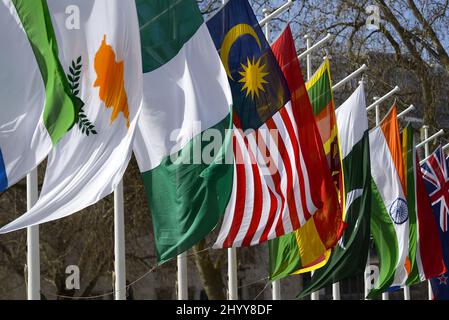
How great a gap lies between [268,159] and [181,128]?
8.95 ft

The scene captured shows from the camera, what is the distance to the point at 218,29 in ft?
46.0

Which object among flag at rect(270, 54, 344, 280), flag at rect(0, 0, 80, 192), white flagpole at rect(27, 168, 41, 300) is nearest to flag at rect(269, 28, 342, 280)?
flag at rect(270, 54, 344, 280)

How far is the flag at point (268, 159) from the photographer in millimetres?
13969

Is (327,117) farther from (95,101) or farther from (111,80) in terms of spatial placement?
(95,101)

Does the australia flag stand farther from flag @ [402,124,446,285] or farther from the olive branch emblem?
the olive branch emblem

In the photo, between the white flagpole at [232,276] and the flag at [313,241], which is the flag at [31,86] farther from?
the white flagpole at [232,276]

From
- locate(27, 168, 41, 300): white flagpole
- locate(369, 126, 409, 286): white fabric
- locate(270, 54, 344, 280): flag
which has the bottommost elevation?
locate(27, 168, 41, 300): white flagpole

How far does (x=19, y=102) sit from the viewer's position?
10438 mm

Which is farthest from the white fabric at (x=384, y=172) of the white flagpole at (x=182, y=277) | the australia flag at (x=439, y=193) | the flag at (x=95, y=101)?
the flag at (x=95, y=101)

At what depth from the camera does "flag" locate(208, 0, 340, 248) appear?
1397cm

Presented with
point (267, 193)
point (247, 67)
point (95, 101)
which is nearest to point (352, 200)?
point (267, 193)

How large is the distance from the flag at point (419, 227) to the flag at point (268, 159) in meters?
4.93

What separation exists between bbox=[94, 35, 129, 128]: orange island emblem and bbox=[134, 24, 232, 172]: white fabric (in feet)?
3.35
